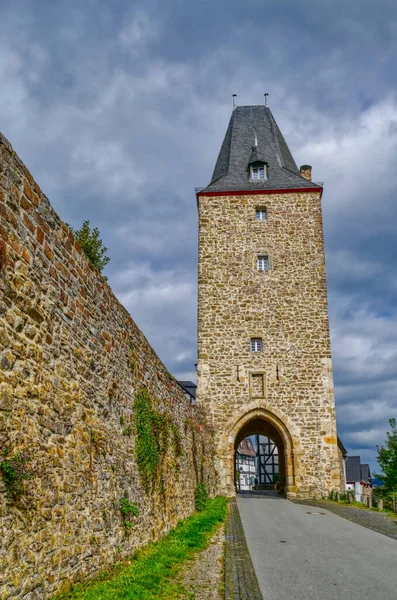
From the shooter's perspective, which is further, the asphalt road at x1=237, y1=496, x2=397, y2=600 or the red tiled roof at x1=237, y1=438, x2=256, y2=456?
the red tiled roof at x1=237, y1=438, x2=256, y2=456

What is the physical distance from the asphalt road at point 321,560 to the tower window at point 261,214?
13869mm

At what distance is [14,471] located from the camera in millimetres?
3680

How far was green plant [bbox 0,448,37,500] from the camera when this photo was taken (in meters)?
3.60

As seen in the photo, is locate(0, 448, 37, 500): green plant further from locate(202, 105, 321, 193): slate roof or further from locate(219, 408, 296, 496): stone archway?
locate(202, 105, 321, 193): slate roof

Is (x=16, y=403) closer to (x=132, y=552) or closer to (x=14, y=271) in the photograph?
(x=14, y=271)

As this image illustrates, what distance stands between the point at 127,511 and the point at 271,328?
605 inches

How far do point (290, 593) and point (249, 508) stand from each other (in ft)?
35.7

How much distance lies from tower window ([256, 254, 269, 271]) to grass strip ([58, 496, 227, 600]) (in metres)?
14.6

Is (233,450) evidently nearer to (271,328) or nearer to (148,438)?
(271,328)

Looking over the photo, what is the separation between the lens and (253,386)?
20.9 meters

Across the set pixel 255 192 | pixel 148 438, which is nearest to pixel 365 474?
pixel 255 192

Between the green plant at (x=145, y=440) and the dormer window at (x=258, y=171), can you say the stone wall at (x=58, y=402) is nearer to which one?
the green plant at (x=145, y=440)

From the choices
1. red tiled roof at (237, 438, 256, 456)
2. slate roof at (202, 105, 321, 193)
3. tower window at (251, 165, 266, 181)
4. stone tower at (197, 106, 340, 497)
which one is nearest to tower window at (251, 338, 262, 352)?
stone tower at (197, 106, 340, 497)

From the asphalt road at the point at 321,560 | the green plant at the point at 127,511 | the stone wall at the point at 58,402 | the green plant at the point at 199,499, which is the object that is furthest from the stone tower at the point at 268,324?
the green plant at the point at 127,511
